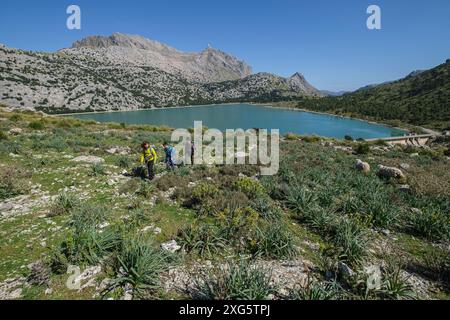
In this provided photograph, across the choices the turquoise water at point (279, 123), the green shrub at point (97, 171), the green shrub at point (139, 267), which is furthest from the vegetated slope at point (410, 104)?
the green shrub at point (139, 267)

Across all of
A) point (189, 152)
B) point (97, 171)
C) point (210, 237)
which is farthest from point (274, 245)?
point (189, 152)

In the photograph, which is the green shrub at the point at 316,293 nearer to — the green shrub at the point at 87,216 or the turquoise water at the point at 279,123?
the green shrub at the point at 87,216

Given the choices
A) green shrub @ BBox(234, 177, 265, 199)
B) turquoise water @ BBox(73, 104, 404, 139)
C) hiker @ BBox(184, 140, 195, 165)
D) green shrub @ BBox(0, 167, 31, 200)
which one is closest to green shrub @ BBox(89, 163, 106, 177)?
green shrub @ BBox(0, 167, 31, 200)

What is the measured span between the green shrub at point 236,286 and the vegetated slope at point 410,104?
102m

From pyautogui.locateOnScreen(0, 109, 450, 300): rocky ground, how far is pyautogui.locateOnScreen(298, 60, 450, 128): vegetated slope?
3775 inches

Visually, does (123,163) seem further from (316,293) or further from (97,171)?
(316,293)

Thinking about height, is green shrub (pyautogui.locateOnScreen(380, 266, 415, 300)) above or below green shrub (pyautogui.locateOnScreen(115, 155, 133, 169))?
below

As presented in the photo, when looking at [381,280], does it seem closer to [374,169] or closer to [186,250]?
[186,250]

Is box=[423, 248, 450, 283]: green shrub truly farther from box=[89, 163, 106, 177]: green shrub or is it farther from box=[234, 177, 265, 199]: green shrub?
box=[89, 163, 106, 177]: green shrub

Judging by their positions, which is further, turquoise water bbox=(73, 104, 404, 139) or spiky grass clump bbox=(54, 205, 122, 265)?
turquoise water bbox=(73, 104, 404, 139)

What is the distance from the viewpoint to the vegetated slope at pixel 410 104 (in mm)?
91569

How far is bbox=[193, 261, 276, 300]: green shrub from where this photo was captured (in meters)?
4.46

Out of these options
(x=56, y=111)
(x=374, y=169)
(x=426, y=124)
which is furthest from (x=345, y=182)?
(x=56, y=111)

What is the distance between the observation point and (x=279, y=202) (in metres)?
9.48
